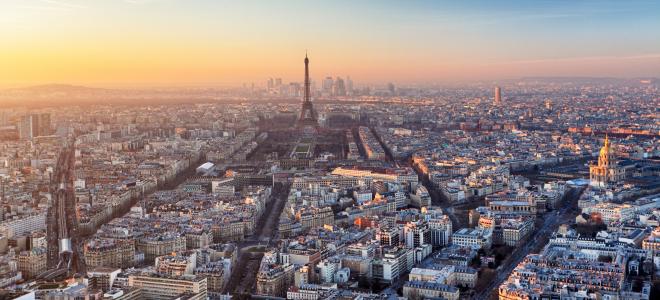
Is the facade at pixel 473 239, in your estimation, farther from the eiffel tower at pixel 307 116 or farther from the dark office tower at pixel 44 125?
the eiffel tower at pixel 307 116

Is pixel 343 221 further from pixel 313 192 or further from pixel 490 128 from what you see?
pixel 490 128

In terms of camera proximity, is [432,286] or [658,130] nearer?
[432,286]

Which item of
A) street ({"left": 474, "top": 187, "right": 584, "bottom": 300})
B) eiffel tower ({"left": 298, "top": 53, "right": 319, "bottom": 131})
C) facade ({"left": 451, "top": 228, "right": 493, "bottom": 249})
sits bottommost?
street ({"left": 474, "top": 187, "right": 584, "bottom": 300})

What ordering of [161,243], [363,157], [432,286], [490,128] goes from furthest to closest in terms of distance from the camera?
[490,128] < [363,157] < [161,243] < [432,286]

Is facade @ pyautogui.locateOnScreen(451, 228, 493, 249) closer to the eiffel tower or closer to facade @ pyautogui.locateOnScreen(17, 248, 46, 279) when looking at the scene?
facade @ pyautogui.locateOnScreen(17, 248, 46, 279)

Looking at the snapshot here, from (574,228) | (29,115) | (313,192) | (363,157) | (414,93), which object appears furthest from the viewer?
(414,93)

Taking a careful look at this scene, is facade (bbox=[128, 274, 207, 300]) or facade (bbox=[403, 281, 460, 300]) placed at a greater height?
facade (bbox=[128, 274, 207, 300])

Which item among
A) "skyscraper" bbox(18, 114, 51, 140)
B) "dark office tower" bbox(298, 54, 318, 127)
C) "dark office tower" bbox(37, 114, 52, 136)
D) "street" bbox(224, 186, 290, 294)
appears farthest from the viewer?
"dark office tower" bbox(298, 54, 318, 127)

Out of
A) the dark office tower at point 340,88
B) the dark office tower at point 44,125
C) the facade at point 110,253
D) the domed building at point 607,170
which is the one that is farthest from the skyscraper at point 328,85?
the facade at point 110,253

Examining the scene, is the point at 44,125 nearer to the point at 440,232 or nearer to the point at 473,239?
the point at 440,232

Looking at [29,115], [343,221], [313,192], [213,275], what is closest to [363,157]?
[313,192]

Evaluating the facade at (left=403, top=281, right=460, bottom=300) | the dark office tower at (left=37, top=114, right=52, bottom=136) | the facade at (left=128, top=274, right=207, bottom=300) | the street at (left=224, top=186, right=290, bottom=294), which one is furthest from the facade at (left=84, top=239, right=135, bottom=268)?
the dark office tower at (left=37, top=114, right=52, bottom=136)
